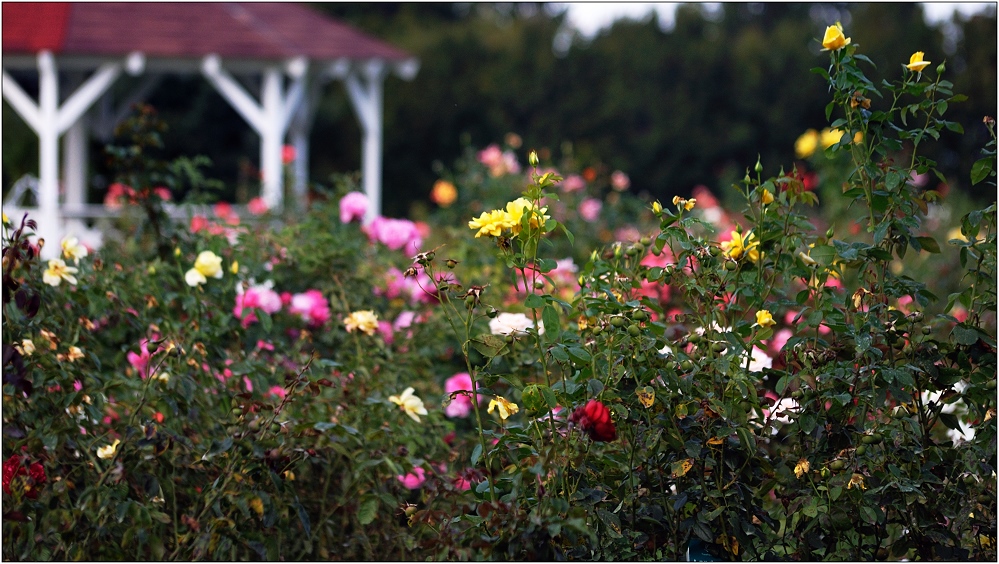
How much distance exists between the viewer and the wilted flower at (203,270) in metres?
1.91

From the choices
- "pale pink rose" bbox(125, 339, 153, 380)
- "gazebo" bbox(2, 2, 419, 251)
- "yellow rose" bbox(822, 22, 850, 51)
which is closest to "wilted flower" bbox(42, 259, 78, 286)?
"pale pink rose" bbox(125, 339, 153, 380)

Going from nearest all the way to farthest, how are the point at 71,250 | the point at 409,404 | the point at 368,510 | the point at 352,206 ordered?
the point at 368,510 < the point at 409,404 < the point at 71,250 < the point at 352,206

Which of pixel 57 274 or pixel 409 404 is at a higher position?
pixel 57 274

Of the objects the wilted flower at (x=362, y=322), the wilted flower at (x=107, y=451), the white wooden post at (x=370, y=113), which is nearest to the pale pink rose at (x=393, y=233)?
the wilted flower at (x=362, y=322)

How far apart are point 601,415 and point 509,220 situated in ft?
1.06

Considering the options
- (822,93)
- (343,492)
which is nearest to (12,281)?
(343,492)

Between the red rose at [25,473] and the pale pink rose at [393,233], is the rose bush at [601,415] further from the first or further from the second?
the pale pink rose at [393,233]

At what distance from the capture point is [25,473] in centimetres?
160

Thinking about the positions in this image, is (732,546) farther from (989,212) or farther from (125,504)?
(125,504)

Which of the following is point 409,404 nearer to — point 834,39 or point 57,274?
point 57,274

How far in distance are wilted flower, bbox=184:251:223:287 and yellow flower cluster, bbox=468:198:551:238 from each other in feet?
2.60

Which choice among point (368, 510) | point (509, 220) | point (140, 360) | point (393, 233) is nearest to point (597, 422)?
point (509, 220)

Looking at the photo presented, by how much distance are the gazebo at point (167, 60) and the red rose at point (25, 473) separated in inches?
139

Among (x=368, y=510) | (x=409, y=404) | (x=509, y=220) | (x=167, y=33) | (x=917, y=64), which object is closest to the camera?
(x=509, y=220)
